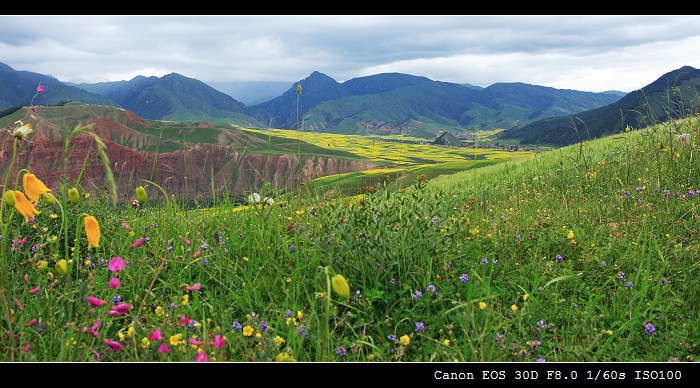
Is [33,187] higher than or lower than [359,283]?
higher

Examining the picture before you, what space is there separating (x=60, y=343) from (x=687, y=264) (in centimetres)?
466

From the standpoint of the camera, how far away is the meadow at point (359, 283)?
2756mm

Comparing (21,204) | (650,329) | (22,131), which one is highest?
(22,131)

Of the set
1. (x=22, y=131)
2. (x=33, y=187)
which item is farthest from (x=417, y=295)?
(x=22, y=131)

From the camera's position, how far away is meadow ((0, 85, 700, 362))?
9.04 ft

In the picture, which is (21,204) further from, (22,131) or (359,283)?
(359,283)

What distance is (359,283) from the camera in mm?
3533

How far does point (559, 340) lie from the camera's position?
3.18 m

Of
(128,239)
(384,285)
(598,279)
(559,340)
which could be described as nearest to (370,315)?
(384,285)

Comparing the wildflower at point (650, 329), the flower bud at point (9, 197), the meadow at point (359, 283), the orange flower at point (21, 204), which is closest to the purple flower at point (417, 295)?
the meadow at point (359, 283)

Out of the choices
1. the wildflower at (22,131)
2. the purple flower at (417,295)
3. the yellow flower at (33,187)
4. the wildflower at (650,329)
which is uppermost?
the wildflower at (22,131)

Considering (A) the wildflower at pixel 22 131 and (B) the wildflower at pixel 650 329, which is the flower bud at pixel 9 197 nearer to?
(A) the wildflower at pixel 22 131
